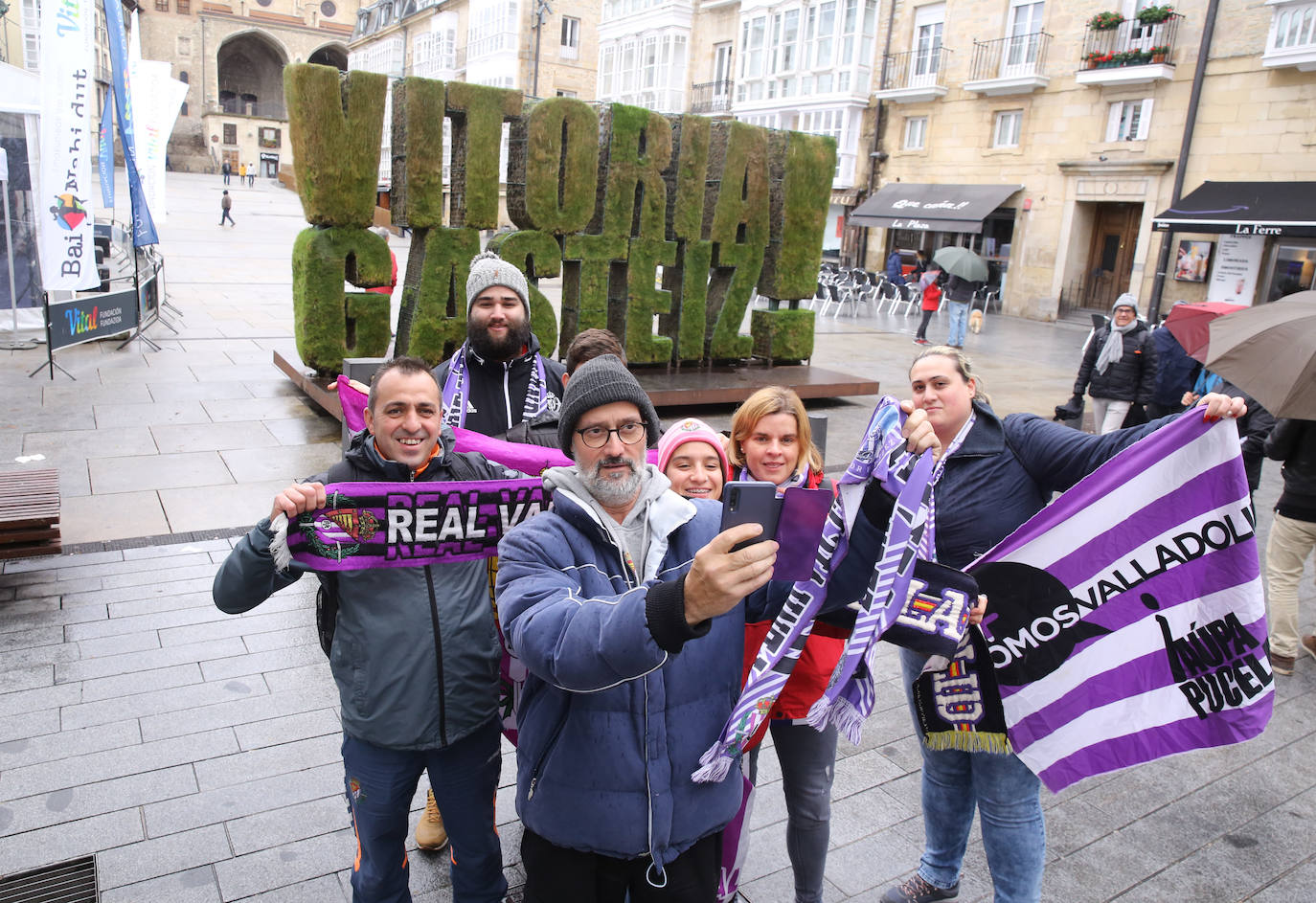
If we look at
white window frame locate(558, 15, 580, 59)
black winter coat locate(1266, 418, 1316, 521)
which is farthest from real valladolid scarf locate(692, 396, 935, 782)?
white window frame locate(558, 15, 580, 59)

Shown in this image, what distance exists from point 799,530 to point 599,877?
103 cm

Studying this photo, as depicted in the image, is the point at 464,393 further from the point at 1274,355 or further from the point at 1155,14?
the point at 1155,14

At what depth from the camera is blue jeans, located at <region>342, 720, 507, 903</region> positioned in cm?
258

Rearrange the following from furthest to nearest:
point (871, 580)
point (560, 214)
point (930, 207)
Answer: point (930, 207) < point (560, 214) < point (871, 580)

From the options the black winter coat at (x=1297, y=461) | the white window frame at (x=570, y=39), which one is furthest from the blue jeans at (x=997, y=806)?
the white window frame at (x=570, y=39)

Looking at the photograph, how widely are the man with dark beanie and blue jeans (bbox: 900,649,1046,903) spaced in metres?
1.07

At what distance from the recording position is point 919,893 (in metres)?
3.18

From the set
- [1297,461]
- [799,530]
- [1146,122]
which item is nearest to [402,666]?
[799,530]

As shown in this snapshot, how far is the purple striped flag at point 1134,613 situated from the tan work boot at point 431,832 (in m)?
2.07

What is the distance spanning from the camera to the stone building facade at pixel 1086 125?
20.3 metres

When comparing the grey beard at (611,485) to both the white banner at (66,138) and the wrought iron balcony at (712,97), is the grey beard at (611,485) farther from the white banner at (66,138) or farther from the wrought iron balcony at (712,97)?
the wrought iron balcony at (712,97)

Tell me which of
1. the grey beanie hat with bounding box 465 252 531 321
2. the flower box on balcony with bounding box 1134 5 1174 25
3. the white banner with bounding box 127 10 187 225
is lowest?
the grey beanie hat with bounding box 465 252 531 321

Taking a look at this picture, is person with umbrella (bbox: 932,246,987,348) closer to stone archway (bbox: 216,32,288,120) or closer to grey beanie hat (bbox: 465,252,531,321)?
grey beanie hat (bbox: 465,252,531,321)

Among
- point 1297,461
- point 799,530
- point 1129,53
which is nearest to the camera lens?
point 799,530
